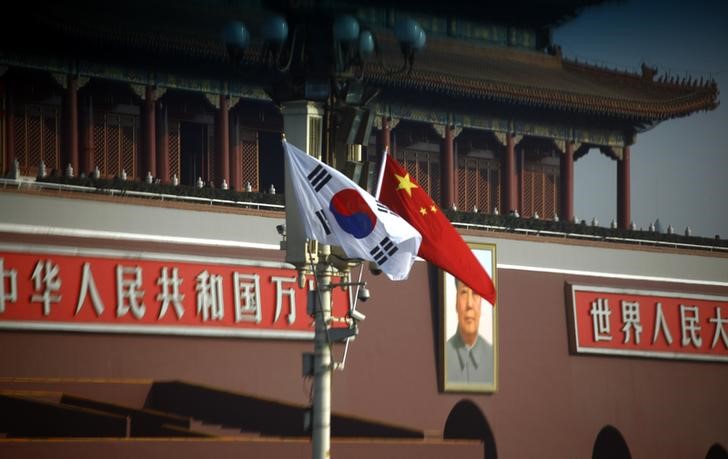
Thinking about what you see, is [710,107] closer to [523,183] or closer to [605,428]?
[523,183]

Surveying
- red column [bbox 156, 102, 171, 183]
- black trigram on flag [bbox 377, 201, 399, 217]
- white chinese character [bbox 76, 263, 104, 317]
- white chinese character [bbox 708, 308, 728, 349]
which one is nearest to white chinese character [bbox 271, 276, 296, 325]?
white chinese character [bbox 76, 263, 104, 317]

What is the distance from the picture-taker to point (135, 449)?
22.7 metres

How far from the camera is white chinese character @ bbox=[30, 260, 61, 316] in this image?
82.2ft

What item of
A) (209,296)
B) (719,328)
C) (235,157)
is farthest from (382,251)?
(719,328)

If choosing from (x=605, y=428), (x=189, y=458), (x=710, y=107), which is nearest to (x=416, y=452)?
(x=189, y=458)

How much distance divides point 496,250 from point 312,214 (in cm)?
1458

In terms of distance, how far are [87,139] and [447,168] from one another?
7.30 meters

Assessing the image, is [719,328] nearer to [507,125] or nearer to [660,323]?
[660,323]

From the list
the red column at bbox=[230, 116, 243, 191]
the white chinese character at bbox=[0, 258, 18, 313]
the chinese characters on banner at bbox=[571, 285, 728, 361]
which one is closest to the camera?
the white chinese character at bbox=[0, 258, 18, 313]

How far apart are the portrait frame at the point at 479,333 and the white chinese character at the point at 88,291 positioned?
249 inches

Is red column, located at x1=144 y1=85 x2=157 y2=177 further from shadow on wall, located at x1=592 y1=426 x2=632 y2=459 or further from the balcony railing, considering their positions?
shadow on wall, located at x1=592 y1=426 x2=632 y2=459

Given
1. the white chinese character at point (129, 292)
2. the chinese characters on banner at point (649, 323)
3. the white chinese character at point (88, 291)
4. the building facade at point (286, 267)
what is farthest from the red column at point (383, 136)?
the white chinese character at point (88, 291)

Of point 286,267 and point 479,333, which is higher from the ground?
point 286,267

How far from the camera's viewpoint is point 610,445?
32688mm
